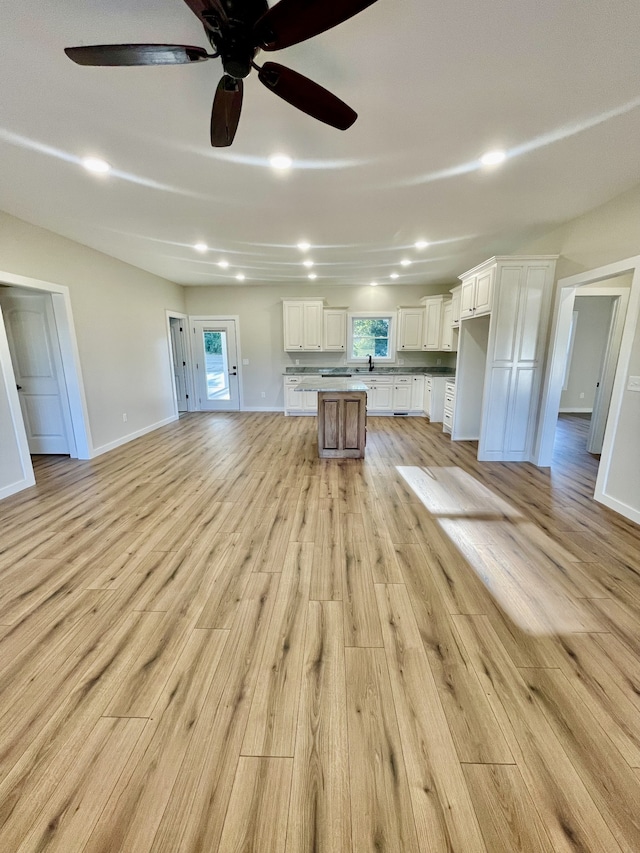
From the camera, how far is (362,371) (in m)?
7.07

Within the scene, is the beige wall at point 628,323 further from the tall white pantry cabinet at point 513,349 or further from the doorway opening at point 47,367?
the doorway opening at point 47,367

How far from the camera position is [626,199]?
2.79 metres

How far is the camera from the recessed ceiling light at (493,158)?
2248mm

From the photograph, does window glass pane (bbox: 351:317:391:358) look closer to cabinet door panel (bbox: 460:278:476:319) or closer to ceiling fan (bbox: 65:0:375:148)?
cabinet door panel (bbox: 460:278:476:319)

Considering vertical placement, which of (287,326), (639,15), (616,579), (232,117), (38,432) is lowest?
(616,579)

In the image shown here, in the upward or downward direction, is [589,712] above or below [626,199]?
below

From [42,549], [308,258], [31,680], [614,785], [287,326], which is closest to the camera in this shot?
[614,785]

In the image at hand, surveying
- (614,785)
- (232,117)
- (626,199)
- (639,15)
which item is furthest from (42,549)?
(626,199)

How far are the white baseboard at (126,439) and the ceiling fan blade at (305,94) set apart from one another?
15.1 ft

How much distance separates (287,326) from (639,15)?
5857 mm

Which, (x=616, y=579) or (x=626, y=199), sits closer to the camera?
(x=616, y=579)

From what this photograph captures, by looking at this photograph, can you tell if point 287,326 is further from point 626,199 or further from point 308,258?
point 626,199

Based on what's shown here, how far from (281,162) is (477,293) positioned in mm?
3106

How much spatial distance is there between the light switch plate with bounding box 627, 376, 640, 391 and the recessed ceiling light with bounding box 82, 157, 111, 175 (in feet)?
14.8
